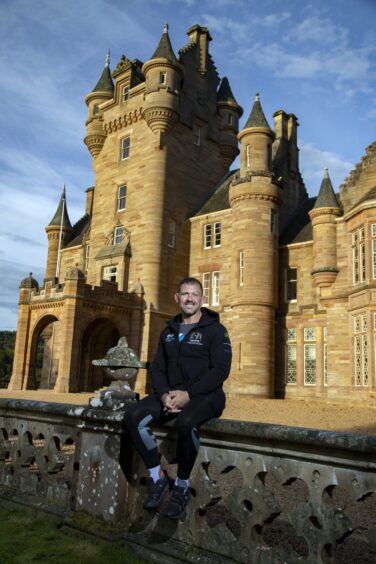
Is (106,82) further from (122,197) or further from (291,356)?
(291,356)

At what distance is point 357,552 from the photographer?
4.86 meters

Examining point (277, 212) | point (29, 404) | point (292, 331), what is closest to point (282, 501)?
point (29, 404)

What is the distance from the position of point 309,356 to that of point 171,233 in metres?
Result: 11.9

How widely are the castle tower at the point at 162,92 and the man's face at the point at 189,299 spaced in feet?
94.5

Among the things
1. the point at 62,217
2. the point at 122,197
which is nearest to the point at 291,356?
the point at 122,197

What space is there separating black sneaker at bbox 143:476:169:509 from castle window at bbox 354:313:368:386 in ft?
65.6

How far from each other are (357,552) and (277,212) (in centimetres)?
2565

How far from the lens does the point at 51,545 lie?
4.37m

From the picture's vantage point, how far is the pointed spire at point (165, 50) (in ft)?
104

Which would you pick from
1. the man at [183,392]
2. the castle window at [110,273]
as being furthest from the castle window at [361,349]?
the man at [183,392]

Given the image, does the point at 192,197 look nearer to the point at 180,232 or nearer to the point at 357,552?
the point at 180,232

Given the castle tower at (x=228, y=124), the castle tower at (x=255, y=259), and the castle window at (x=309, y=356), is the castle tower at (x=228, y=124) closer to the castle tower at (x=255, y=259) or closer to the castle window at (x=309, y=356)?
the castle tower at (x=255, y=259)

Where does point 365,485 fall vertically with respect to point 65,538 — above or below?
above

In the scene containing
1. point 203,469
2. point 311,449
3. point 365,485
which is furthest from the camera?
point 203,469
